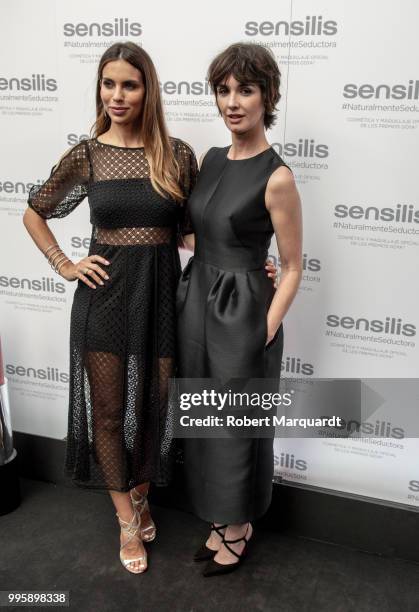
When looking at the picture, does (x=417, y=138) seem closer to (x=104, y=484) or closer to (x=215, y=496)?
(x=215, y=496)

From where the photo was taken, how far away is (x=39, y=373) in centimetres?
270

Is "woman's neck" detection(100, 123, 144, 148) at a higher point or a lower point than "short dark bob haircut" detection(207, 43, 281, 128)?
lower

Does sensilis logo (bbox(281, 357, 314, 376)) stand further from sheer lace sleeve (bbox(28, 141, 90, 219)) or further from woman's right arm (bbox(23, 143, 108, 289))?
sheer lace sleeve (bbox(28, 141, 90, 219))

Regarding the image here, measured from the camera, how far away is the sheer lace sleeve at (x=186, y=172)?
1896 mm

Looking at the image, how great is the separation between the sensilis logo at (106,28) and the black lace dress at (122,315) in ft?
1.78

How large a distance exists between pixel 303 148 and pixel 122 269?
0.76 metres

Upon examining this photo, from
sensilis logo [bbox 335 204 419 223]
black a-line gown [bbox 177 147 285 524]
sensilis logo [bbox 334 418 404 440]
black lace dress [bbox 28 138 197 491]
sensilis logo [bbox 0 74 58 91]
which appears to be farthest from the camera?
sensilis logo [bbox 0 74 58 91]

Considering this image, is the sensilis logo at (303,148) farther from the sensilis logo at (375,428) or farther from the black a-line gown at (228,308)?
the sensilis logo at (375,428)

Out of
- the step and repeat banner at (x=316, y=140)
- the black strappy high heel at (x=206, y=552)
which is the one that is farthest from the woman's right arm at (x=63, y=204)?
the black strappy high heel at (x=206, y=552)

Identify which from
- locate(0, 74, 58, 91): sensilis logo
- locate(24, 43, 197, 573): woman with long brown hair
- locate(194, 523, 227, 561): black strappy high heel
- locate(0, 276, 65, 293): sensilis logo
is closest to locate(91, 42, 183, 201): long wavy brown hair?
locate(24, 43, 197, 573): woman with long brown hair

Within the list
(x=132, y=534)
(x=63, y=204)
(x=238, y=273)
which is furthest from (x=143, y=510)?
(x=63, y=204)

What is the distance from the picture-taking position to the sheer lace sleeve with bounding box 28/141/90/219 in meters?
1.87

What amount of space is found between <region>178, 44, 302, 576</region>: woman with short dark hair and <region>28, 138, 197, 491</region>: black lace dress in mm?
77

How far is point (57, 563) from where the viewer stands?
7.04ft
